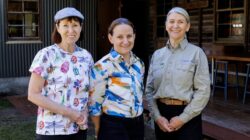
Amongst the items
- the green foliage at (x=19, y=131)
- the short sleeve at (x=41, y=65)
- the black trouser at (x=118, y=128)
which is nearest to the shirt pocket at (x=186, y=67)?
the black trouser at (x=118, y=128)

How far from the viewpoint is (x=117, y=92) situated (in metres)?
2.55

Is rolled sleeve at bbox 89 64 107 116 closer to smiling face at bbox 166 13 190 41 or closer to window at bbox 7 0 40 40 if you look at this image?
smiling face at bbox 166 13 190 41

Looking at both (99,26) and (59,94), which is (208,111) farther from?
(99,26)

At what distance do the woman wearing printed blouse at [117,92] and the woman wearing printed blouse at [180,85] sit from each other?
11.8 inches

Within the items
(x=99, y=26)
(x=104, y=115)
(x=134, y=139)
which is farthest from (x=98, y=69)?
(x=99, y=26)

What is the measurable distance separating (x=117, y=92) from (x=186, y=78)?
538 millimetres

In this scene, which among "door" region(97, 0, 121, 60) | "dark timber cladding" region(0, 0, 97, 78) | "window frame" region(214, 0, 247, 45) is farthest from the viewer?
"door" region(97, 0, 121, 60)

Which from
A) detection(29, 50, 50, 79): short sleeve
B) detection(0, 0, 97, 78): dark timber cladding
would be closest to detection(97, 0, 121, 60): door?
detection(0, 0, 97, 78): dark timber cladding

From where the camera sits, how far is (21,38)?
9.00 metres

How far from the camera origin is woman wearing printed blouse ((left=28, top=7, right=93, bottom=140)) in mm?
2430

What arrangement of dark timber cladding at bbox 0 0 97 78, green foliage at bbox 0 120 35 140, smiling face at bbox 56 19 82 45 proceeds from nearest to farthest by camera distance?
smiling face at bbox 56 19 82 45 < green foliage at bbox 0 120 35 140 < dark timber cladding at bbox 0 0 97 78

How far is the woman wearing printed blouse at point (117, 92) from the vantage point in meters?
2.55

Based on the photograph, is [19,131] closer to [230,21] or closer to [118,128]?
[118,128]

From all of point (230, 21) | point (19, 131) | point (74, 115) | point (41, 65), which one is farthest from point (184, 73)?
point (230, 21)
